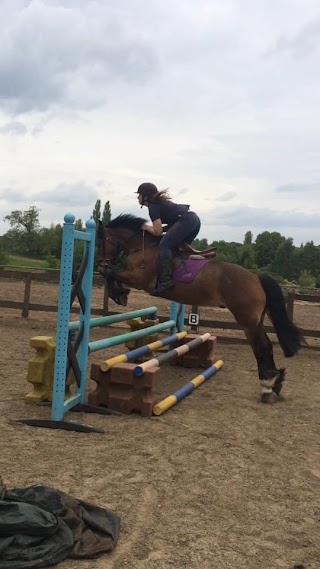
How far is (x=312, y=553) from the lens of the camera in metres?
2.40

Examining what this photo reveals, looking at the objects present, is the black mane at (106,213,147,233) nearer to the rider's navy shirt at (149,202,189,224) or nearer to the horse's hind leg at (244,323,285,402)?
the rider's navy shirt at (149,202,189,224)

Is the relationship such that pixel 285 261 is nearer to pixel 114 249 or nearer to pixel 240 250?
pixel 240 250

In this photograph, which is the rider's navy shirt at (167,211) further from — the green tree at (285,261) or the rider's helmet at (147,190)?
the green tree at (285,261)

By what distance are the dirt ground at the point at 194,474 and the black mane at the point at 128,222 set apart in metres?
2.05

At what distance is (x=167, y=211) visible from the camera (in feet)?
17.6

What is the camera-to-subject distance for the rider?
5.23m

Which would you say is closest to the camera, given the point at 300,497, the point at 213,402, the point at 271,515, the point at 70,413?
the point at 271,515

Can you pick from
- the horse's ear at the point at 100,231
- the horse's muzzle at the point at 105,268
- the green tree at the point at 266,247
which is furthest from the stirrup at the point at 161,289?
the green tree at the point at 266,247

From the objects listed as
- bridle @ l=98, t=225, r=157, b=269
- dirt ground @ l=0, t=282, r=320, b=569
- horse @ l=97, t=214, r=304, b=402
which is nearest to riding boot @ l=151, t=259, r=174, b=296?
horse @ l=97, t=214, r=304, b=402

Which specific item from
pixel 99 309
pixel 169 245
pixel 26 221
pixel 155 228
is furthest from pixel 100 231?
pixel 26 221

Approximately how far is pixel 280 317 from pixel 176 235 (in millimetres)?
1518

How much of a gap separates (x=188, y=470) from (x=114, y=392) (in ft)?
4.87

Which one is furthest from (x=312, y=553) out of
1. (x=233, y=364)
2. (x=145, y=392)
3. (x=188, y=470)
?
(x=233, y=364)

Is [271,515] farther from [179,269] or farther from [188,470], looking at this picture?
[179,269]
